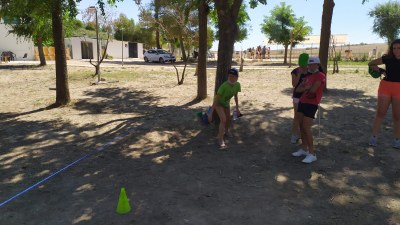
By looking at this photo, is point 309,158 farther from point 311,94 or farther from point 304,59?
point 304,59

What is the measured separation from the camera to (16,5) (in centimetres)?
838

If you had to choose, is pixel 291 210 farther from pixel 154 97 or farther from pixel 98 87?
pixel 98 87

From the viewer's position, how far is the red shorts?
536 cm

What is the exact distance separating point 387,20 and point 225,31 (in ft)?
110

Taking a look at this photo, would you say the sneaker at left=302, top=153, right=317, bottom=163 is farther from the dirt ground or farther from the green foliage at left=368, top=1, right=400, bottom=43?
the green foliage at left=368, top=1, right=400, bottom=43

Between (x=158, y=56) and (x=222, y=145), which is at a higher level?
(x=158, y=56)

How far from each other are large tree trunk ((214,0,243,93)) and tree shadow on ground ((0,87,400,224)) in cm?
122

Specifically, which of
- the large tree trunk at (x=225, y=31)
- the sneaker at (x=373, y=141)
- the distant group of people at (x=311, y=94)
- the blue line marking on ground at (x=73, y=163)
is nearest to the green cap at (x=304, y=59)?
the distant group of people at (x=311, y=94)

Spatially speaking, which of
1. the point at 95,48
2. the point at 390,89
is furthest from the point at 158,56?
the point at 390,89

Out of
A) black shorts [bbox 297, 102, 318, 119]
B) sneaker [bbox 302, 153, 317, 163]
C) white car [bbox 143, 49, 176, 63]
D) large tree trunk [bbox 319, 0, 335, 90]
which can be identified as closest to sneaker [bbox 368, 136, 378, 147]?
sneaker [bbox 302, 153, 317, 163]

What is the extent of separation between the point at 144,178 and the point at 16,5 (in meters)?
6.13

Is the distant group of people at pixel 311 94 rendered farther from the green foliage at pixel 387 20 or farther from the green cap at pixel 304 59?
the green foliage at pixel 387 20

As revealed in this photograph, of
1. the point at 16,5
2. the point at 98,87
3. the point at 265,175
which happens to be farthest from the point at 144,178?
the point at 98,87

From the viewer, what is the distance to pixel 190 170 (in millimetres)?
5070
